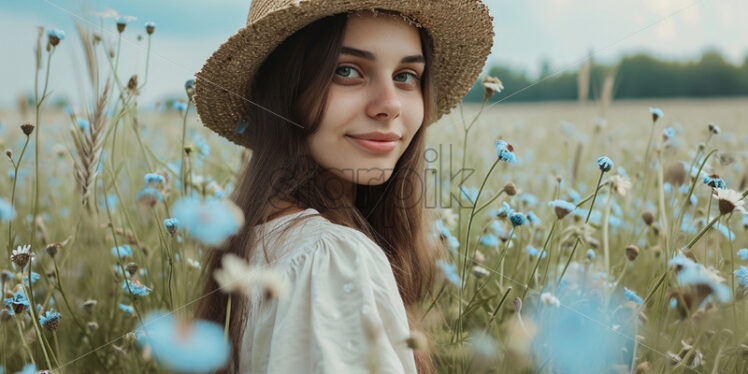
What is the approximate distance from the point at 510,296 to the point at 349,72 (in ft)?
1.67

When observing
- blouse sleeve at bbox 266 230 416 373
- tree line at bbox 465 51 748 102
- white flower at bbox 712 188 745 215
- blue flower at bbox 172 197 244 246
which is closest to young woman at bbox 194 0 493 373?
blouse sleeve at bbox 266 230 416 373

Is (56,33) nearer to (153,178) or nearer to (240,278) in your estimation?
(153,178)

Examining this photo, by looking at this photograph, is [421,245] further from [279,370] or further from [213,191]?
[279,370]

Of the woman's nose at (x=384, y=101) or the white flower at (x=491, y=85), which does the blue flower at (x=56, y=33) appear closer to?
the woman's nose at (x=384, y=101)

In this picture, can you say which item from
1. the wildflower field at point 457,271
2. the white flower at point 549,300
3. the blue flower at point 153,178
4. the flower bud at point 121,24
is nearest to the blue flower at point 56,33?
the wildflower field at point 457,271

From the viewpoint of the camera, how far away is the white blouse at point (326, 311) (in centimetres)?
56

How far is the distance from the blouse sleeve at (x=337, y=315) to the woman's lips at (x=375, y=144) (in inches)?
6.3

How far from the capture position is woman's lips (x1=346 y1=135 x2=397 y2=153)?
76 cm

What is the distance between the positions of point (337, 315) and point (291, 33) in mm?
408

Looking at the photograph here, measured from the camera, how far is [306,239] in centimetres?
64

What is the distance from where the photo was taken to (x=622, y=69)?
1395 mm

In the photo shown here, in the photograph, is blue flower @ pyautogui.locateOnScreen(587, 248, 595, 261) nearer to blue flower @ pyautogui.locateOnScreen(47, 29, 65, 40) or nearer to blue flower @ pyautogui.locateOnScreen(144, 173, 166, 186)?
blue flower @ pyautogui.locateOnScreen(144, 173, 166, 186)

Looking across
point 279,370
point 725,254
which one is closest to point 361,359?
point 279,370

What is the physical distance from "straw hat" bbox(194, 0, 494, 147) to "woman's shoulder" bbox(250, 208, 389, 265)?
0.81ft
